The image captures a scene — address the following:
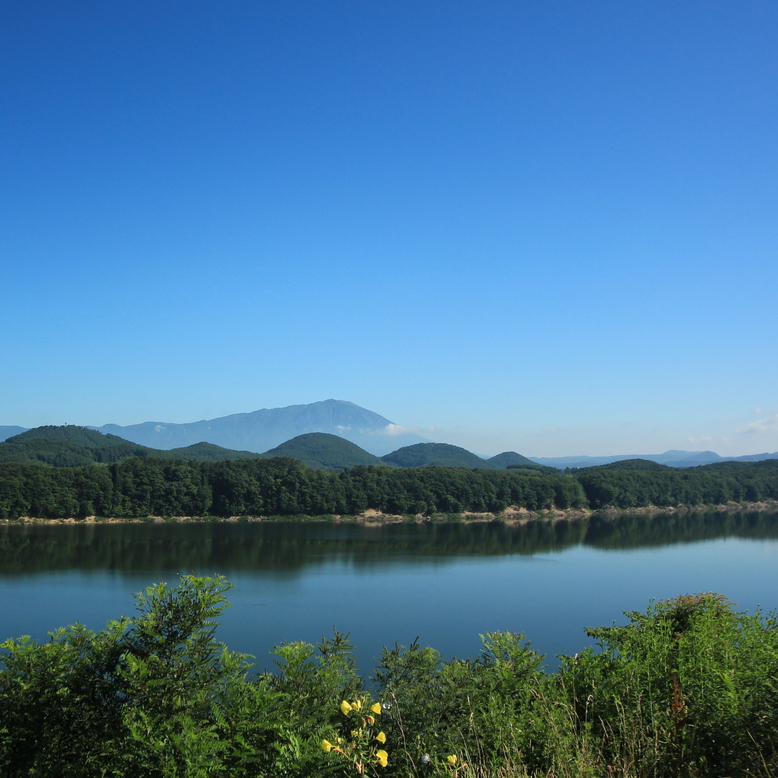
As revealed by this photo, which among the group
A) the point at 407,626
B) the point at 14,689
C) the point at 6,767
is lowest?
the point at 407,626

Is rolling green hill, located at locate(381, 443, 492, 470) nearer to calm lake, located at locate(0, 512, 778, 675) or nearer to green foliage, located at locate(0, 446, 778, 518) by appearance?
green foliage, located at locate(0, 446, 778, 518)

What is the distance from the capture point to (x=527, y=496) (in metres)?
60.0

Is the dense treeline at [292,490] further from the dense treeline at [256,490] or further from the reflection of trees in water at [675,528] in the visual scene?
the reflection of trees in water at [675,528]

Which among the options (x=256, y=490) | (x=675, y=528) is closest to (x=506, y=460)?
(x=675, y=528)

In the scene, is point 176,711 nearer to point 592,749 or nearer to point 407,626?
point 592,749

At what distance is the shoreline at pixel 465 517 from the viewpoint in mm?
46438

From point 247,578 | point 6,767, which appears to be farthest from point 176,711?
point 247,578

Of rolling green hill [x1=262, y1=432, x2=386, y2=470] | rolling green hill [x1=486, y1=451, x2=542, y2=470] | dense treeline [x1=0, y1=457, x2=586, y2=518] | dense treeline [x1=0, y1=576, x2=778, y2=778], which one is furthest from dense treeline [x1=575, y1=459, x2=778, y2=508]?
rolling green hill [x1=486, y1=451, x2=542, y2=470]

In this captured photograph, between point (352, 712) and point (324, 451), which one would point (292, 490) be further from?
point (324, 451)

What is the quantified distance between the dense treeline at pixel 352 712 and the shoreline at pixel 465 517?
4588cm

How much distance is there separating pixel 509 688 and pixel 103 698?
3.02 metres

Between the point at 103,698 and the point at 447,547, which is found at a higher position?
the point at 103,698

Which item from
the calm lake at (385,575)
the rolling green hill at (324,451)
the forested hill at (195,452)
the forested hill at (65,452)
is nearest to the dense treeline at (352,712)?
the calm lake at (385,575)

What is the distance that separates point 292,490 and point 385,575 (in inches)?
1055
